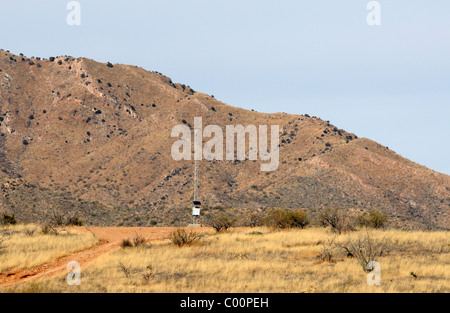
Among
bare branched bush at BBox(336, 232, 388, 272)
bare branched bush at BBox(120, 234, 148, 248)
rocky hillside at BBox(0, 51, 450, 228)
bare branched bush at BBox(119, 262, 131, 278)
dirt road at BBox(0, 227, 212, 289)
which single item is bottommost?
dirt road at BBox(0, 227, 212, 289)

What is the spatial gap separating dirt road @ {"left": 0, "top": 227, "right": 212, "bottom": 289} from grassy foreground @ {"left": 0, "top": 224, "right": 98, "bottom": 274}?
0.38 m

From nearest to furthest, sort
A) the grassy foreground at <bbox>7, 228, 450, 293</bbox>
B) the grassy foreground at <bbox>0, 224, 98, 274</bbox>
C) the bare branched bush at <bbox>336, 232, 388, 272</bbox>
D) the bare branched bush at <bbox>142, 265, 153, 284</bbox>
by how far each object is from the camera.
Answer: the grassy foreground at <bbox>7, 228, 450, 293</bbox>, the bare branched bush at <bbox>142, 265, 153, 284</bbox>, the bare branched bush at <bbox>336, 232, 388, 272</bbox>, the grassy foreground at <bbox>0, 224, 98, 274</bbox>

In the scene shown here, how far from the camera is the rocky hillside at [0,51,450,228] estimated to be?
287ft

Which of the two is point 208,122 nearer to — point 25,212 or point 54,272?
point 25,212

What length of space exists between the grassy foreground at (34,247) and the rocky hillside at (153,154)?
30.2 metres

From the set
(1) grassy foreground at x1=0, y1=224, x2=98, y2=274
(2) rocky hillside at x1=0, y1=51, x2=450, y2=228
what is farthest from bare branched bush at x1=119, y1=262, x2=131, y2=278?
(2) rocky hillside at x1=0, y1=51, x2=450, y2=228

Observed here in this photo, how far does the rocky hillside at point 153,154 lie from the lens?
8750cm

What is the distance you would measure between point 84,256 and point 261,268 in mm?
8531

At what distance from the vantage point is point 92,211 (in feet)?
194

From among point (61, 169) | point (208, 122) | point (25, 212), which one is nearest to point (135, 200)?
point (61, 169)

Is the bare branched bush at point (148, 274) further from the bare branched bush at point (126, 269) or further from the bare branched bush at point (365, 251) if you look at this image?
the bare branched bush at point (365, 251)

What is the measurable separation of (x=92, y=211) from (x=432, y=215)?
5252cm

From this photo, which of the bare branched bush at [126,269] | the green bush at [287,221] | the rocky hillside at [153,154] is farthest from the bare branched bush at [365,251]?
the rocky hillside at [153,154]

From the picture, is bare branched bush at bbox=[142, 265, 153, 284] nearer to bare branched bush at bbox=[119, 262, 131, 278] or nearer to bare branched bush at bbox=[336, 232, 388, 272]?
bare branched bush at bbox=[119, 262, 131, 278]
